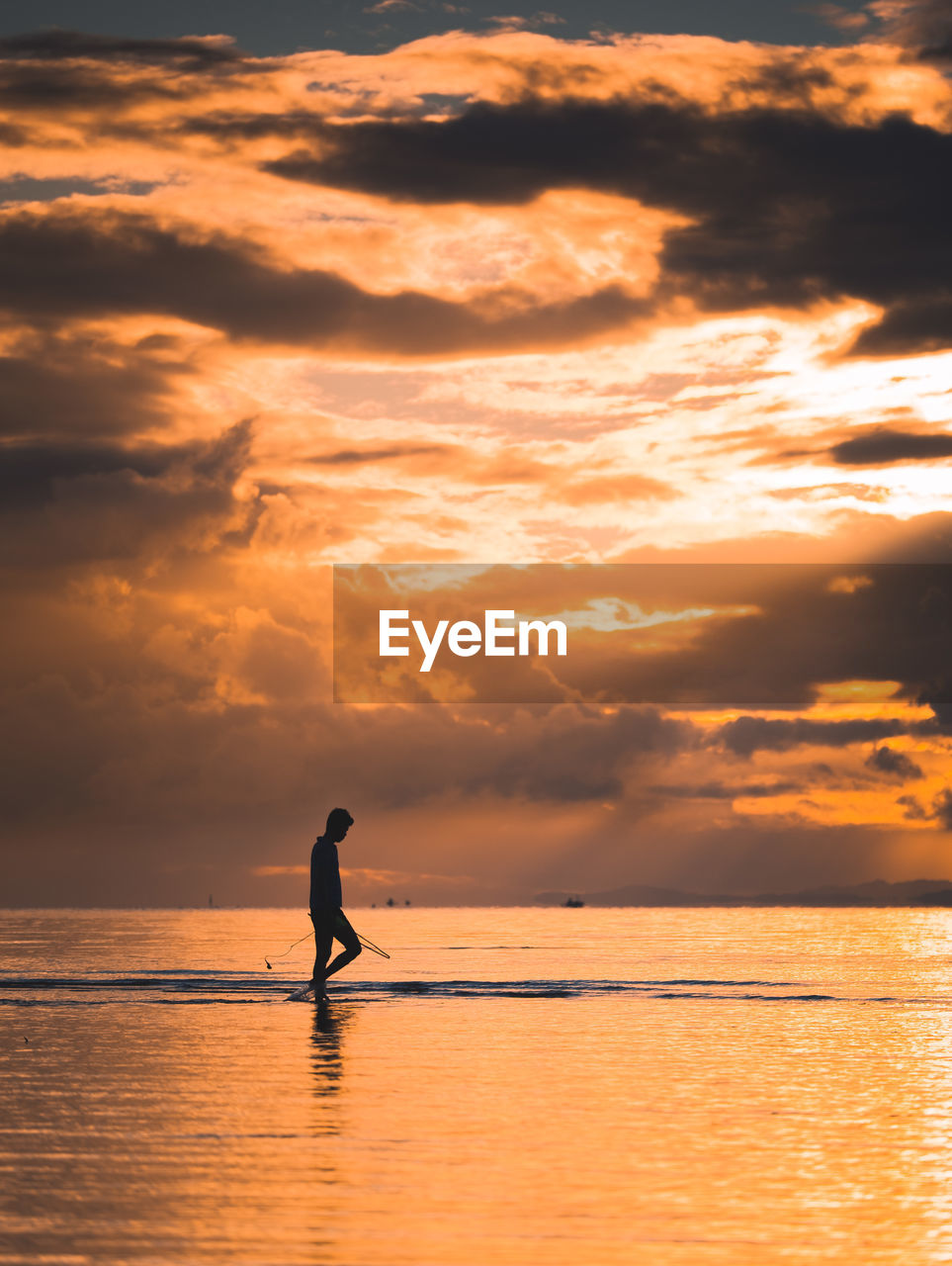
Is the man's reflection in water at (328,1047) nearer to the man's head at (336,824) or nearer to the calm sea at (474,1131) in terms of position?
the calm sea at (474,1131)

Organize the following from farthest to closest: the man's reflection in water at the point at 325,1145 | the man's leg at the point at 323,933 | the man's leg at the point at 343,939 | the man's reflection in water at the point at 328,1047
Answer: the man's leg at the point at 343,939
the man's leg at the point at 323,933
the man's reflection in water at the point at 328,1047
the man's reflection in water at the point at 325,1145

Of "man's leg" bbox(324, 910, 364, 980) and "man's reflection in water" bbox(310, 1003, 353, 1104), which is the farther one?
"man's leg" bbox(324, 910, 364, 980)

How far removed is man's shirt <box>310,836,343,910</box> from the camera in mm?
25062

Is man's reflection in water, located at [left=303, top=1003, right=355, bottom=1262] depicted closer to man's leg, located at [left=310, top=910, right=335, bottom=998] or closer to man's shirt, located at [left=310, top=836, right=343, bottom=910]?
man's leg, located at [left=310, top=910, right=335, bottom=998]

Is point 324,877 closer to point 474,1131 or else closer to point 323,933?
point 323,933

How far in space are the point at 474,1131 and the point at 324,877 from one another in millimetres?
14044

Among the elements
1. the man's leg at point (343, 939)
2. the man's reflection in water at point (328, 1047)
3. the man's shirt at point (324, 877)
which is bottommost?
the man's reflection in water at point (328, 1047)

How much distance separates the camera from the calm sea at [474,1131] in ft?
27.0

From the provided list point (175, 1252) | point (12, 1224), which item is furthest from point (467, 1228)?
point (12, 1224)

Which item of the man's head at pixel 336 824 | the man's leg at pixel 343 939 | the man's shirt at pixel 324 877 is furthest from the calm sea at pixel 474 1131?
the man's head at pixel 336 824

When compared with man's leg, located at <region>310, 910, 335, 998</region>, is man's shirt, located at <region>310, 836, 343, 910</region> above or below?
above

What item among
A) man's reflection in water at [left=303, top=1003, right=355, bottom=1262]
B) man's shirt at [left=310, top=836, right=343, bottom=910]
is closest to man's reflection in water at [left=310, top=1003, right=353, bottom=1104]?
man's reflection in water at [left=303, top=1003, right=355, bottom=1262]

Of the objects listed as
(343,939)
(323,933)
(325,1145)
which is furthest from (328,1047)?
(323,933)

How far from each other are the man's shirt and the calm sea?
1734 millimetres
